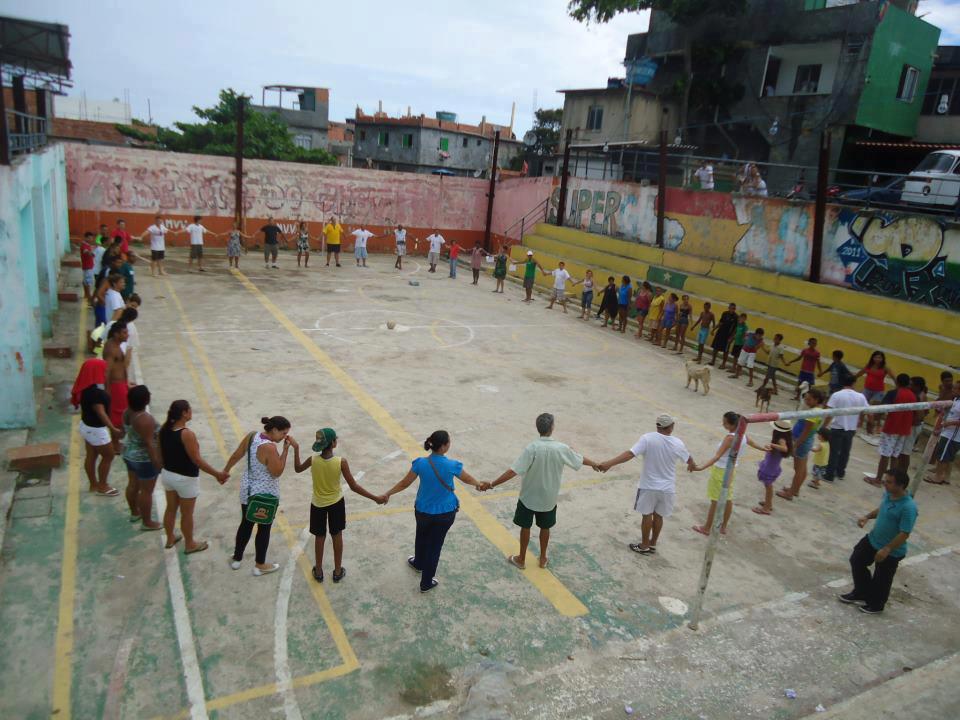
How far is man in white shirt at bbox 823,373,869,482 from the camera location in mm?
9773

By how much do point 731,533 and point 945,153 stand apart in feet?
55.2

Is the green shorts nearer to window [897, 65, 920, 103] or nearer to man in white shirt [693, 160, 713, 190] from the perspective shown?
man in white shirt [693, 160, 713, 190]

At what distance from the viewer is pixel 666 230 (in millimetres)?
23422

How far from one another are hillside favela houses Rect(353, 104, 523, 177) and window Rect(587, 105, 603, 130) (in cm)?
1215

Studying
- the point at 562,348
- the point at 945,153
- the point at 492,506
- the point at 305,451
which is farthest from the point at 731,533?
the point at 945,153

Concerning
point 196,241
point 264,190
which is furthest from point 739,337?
point 264,190

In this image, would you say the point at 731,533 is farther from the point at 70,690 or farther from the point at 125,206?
the point at 125,206

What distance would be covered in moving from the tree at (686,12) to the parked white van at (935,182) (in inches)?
520

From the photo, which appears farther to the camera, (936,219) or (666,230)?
(666,230)

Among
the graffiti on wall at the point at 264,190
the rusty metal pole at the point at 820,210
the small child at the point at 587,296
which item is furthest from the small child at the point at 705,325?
the graffiti on wall at the point at 264,190

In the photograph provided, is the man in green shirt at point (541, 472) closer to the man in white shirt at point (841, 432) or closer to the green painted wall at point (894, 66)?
the man in white shirt at point (841, 432)

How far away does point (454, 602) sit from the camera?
254 inches

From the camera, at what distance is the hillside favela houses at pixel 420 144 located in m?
49.7

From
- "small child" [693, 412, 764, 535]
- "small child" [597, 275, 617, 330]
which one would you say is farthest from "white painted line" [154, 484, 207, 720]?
"small child" [597, 275, 617, 330]
